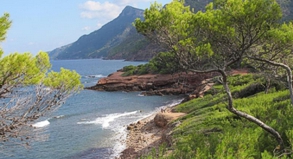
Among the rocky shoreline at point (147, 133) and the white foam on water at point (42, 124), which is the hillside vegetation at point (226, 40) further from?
the white foam on water at point (42, 124)

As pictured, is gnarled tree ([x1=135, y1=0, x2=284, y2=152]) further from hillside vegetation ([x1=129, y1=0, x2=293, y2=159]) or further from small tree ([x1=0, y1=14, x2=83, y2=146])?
small tree ([x1=0, y1=14, x2=83, y2=146])

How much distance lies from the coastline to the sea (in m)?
0.87

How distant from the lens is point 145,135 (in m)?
29.8

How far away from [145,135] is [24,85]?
2071 centimetres

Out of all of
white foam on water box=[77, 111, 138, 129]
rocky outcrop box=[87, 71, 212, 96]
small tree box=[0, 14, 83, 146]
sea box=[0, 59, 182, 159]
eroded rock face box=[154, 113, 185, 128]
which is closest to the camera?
small tree box=[0, 14, 83, 146]

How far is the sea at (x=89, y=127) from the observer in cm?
2711

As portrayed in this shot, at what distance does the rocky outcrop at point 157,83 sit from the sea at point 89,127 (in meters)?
5.33

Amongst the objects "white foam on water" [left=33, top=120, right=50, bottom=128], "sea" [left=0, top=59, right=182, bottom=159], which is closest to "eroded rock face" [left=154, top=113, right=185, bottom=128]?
"sea" [left=0, top=59, right=182, bottom=159]

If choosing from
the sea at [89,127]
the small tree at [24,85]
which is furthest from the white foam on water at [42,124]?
the small tree at [24,85]

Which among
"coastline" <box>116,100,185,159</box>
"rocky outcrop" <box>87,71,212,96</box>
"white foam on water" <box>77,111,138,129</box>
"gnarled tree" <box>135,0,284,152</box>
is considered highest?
"gnarled tree" <box>135,0,284,152</box>

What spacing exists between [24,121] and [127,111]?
117 feet

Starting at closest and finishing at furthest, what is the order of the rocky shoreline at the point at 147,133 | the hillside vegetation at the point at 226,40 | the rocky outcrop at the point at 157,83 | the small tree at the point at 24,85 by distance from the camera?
1. the small tree at the point at 24,85
2. the hillside vegetation at the point at 226,40
3. the rocky shoreline at the point at 147,133
4. the rocky outcrop at the point at 157,83

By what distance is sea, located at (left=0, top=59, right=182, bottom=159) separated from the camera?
27.1m

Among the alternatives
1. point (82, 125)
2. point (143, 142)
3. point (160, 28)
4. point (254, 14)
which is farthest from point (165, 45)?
point (82, 125)
